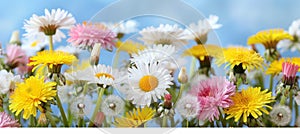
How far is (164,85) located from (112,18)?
0.49 feet

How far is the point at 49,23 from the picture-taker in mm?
947

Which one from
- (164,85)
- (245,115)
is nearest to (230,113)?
(245,115)

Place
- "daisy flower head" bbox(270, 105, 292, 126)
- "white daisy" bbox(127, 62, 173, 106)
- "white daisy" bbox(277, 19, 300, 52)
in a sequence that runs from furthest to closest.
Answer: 1. "white daisy" bbox(277, 19, 300, 52)
2. "daisy flower head" bbox(270, 105, 292, 126)
3. "white daisy" bbox(127, 62, 173, 106)

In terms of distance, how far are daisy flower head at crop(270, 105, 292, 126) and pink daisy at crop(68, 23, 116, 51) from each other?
0.32 metres

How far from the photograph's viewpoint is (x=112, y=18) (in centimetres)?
93

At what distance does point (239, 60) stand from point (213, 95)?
0.24ft

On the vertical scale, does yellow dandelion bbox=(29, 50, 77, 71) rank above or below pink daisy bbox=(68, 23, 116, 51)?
below

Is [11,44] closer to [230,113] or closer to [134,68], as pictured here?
[134,68]

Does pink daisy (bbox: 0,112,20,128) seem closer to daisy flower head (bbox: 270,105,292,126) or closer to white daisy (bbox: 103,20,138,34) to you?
white daisy (bbox: 103,20,138,34)

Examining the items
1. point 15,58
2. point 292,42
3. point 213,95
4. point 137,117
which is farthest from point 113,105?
point 292,42

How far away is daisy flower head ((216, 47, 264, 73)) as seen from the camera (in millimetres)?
916

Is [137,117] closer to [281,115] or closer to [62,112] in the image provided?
[62,112]

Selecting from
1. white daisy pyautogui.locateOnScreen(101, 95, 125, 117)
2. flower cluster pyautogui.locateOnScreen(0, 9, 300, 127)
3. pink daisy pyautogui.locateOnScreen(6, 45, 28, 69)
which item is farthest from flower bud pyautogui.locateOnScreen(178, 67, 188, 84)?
pink daisy pyautogui.locateOnScreen(6, 45, 28, 69)

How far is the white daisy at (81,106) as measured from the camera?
0.91 m
